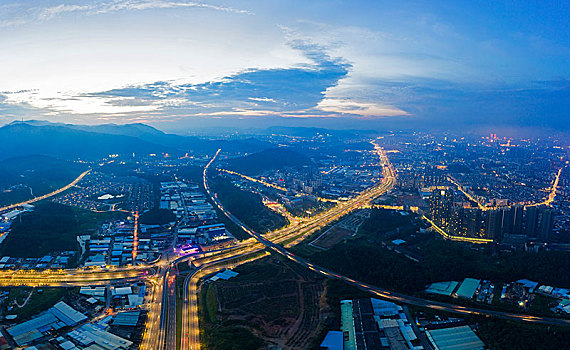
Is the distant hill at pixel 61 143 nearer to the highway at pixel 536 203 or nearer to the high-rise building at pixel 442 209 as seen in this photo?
the highway at pixel 536 203

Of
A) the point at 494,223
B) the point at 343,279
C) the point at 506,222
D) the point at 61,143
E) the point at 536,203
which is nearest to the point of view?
the point at 343,279

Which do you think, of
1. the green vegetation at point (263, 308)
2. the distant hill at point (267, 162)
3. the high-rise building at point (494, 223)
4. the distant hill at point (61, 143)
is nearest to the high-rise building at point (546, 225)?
the high-rise building at point (494, 223)

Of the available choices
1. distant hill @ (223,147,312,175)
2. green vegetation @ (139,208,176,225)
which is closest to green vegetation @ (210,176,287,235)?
green vegetation @ (139,208,176,225)

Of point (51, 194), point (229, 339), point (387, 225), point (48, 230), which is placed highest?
point (48, 230)

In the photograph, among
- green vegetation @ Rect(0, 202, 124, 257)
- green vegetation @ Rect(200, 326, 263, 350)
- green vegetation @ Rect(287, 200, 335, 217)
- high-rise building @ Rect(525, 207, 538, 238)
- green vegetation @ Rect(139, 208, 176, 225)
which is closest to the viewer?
green vegetation @ Rect(200, 326, 263, 350)

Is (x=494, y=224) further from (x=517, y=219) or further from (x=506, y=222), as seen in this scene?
(x=517, y=219)

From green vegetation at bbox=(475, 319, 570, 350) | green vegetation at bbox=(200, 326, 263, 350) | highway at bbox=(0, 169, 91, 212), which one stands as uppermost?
green vegetation at bbox=(475, 319, 570, 350)

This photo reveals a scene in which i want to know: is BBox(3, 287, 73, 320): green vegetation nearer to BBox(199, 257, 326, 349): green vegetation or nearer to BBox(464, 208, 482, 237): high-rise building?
BBox(199, 257, 326, 349): green vegetation

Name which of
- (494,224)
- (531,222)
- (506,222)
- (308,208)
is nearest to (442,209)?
(494,224)
